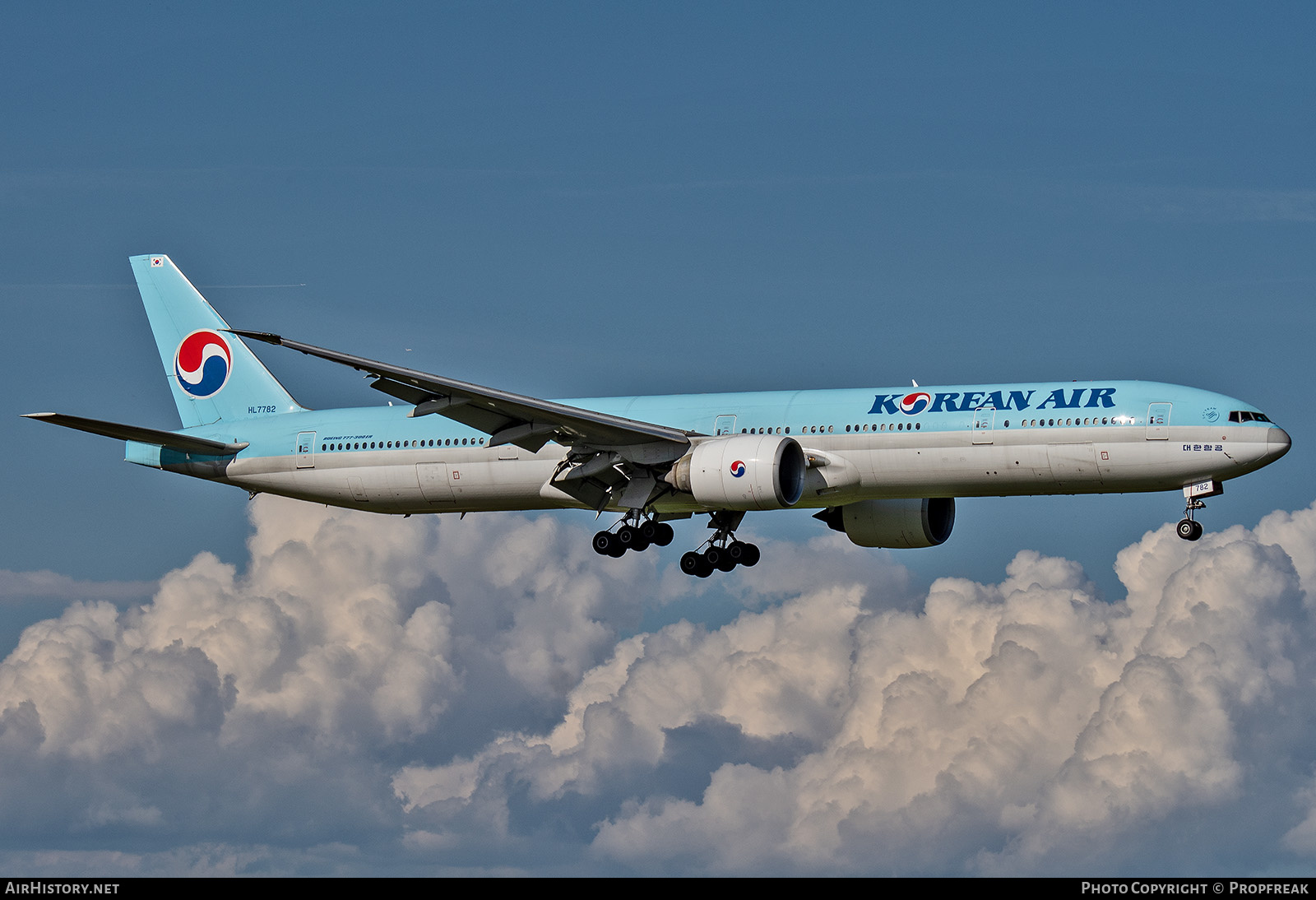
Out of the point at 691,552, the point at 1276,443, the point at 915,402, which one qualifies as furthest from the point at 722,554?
the point at 1276,443

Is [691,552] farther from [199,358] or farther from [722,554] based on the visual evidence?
[199,358]

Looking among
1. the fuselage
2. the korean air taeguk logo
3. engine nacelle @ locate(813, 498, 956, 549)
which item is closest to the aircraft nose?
the fuselage

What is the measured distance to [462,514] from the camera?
56.2 metres

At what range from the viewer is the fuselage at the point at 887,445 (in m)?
46.7

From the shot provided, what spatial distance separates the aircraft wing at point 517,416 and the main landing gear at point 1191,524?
14404mm

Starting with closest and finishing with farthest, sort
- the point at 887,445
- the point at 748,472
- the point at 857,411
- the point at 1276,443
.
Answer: the point at 1276,443 < the point at 748,472 < the point at 887,445 < the point at 857,411

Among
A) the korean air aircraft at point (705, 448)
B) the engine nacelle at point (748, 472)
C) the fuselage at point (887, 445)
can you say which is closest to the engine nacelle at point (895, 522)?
the korean air aircraft at point (705, 448)

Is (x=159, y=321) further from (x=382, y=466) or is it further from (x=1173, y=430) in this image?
(x=1173, y=430)

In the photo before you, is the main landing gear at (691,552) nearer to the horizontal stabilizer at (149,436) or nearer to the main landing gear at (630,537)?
the main landing gear at (630,537)

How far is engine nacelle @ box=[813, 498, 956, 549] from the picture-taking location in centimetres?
5641

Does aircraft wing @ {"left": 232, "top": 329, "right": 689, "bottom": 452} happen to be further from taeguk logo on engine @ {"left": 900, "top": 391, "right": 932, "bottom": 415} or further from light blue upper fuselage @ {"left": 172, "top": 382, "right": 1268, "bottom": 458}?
taeguk logo on engine @ {"left": 900, "top": 391, "right": 932, "bottom": 415}

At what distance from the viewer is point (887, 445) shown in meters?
48.8

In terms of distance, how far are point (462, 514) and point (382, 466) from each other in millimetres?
3045

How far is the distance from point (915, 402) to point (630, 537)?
10.1 metres
